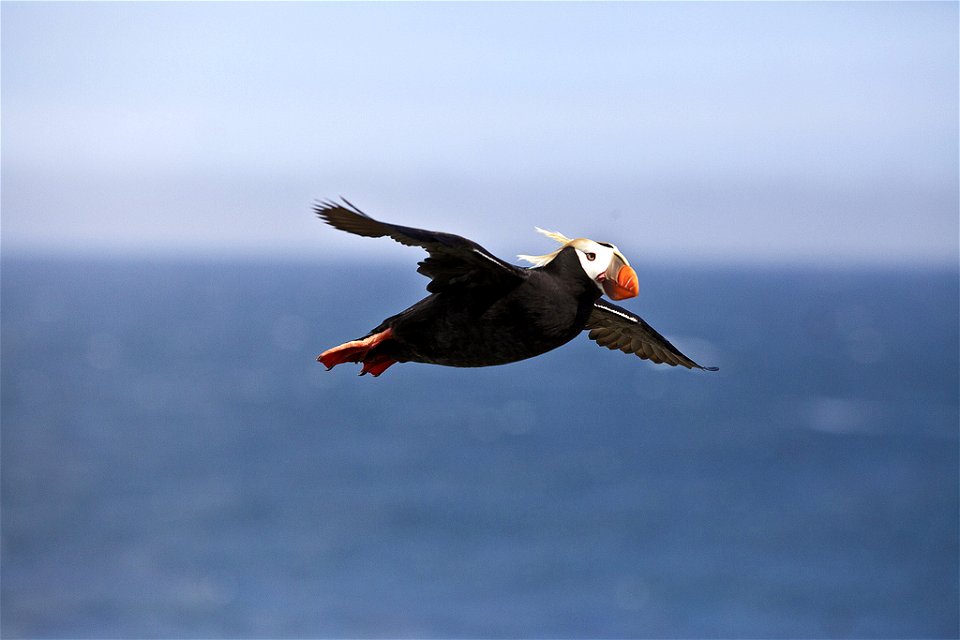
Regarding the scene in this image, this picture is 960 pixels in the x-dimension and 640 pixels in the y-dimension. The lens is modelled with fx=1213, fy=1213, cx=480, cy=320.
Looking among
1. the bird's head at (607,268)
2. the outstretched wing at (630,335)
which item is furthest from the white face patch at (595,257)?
the outstretched wing at (630,335)

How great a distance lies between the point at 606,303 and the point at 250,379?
187257 millimetres

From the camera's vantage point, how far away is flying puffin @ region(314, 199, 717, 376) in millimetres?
8047

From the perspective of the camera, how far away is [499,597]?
116m

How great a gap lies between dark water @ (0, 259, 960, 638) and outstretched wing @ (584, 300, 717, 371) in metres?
101

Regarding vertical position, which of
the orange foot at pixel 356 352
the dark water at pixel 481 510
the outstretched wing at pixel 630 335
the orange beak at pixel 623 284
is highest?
the dark water at pixel 481 510

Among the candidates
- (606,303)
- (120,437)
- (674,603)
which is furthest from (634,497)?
(606,303)

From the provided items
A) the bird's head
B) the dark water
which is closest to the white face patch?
the bird's head

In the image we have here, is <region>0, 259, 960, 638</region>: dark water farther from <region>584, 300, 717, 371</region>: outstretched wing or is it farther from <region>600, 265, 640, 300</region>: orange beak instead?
<region>600, 265, 640, 300</region>: orange beak

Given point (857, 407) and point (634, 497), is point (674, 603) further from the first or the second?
point (857, 407)

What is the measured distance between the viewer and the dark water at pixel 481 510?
366ft

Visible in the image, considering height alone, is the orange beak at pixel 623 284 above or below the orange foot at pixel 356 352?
above

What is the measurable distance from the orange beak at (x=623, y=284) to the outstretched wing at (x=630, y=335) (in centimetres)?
197

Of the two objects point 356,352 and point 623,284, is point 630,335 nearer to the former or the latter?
point 623,284

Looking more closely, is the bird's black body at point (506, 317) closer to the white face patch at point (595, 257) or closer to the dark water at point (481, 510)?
the white face patch at point (595, 257)
